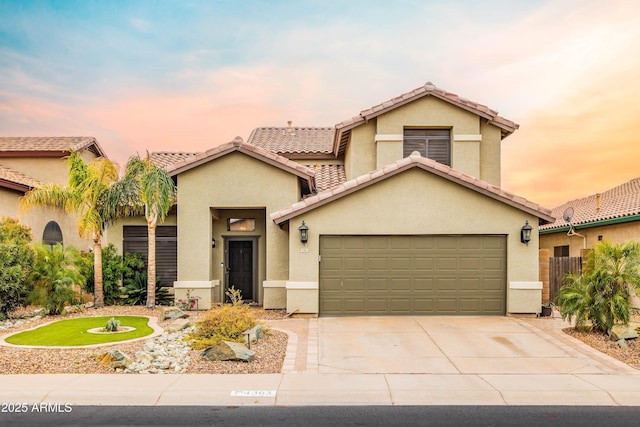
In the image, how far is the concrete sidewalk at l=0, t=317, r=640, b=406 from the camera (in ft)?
24.7

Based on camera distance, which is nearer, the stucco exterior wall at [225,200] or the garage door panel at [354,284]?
the garage door panel at [354,284]

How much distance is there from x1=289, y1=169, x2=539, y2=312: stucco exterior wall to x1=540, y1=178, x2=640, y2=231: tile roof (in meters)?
5.00

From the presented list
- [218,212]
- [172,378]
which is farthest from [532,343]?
[218,212]

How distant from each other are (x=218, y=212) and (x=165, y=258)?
2.51m

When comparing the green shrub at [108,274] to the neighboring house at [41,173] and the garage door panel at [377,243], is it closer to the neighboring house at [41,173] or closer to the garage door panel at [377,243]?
the neighboring house at [41,173]

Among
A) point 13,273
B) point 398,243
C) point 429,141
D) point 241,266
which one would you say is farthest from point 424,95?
point 13,273

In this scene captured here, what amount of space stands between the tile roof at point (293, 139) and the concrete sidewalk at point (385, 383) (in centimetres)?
1191

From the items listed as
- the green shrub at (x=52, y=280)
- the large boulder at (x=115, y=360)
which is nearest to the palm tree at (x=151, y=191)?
the green shrub at (x=52, y=280)

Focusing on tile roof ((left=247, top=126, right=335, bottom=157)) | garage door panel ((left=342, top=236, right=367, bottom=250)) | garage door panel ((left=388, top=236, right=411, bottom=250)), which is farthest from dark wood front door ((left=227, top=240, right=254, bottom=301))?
garage door panel ((left=388, top=236, right=411, bottom=250))

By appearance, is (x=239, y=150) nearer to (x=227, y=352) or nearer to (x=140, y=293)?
(x=140, y=293)

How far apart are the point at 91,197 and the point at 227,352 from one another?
8775mm

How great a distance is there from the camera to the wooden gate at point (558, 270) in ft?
56.0

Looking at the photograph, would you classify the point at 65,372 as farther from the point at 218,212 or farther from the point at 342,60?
the point at 342,60

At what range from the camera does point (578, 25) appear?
53.5 ft
